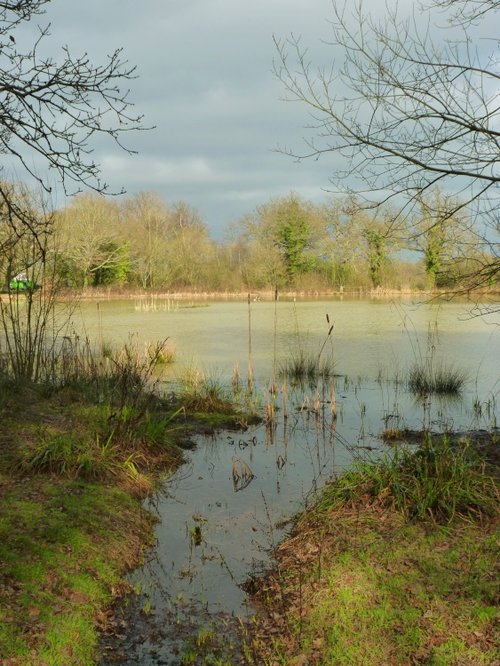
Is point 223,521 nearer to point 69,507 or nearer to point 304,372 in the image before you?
point 69,507

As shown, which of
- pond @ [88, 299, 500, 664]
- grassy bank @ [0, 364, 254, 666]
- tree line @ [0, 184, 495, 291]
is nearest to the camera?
grassy bank @ [0, 364, 254, 666]

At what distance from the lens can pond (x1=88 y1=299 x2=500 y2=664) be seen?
3637 millimetres

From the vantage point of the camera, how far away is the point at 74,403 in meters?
7.41

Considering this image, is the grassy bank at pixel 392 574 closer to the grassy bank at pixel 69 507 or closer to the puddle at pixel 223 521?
the puddle at pixel 223 521

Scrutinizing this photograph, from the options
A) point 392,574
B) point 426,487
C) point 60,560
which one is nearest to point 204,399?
point 426,487

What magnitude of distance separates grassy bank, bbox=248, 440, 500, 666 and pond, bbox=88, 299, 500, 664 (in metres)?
0.25

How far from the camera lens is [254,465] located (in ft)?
22.1

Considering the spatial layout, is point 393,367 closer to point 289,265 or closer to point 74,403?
point 74,403

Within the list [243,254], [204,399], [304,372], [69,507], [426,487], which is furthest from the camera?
[243,254]

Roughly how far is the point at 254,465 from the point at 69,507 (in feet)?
8.43

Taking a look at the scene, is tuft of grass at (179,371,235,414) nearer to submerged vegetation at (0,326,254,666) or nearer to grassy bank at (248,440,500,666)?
submerged vegetation at (0,326,254,666)

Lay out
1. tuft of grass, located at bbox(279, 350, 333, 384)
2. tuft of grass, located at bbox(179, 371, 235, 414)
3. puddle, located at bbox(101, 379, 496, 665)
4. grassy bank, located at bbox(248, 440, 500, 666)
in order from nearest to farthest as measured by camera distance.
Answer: grassy bank, located at bbox(248, 440, 500, 666) → puddle, located at bbox(101, 379, 496, 665) → tuft of grass, located at bbox(179, 371, 235, 414) → tuft of grass, located at bbox(279, 350, 333, 384)

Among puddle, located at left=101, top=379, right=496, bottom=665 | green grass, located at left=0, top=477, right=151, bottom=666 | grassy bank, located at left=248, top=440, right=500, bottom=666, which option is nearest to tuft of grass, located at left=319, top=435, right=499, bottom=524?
grassy bank, located at left=248, top=440, right=500, bottom=666

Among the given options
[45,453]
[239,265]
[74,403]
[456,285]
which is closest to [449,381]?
[456,285]
